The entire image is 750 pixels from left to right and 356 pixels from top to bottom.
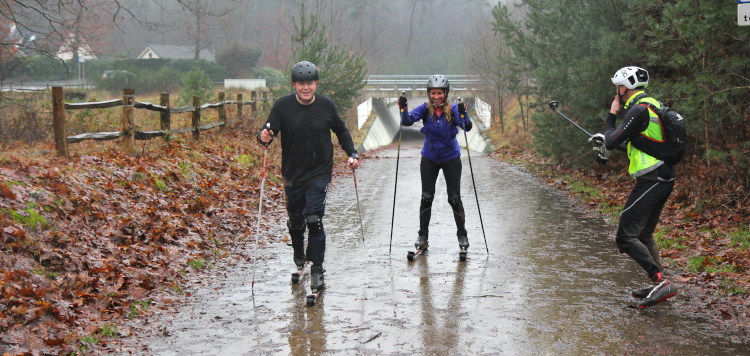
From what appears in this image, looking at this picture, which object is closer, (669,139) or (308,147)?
(669,139)

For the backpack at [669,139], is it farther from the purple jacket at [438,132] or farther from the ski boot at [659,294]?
the purple jacket at [438,132]

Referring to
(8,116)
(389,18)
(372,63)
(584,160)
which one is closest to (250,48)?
(372,63)

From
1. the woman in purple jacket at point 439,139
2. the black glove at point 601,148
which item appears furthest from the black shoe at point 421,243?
the black glove at point 601,148

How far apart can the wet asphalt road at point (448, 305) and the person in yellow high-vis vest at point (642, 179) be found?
0.90 ft

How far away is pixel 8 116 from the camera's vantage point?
18.4 meters

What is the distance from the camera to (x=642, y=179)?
594 centimetres

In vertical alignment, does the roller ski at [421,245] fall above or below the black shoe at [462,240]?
below

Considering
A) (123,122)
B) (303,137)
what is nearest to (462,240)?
(303,137)

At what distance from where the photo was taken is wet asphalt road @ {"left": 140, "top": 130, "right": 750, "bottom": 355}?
4.93m

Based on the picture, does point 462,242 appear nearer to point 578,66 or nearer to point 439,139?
point 439,139

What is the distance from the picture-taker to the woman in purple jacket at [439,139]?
798 centimetres

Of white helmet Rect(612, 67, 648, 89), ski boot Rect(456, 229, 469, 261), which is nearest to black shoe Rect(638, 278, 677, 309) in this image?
white helmet Rect(612, 67, 648, 89)

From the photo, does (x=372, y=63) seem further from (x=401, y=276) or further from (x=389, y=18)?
(x=401, y=276)

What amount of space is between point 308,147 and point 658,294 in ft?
11.9
